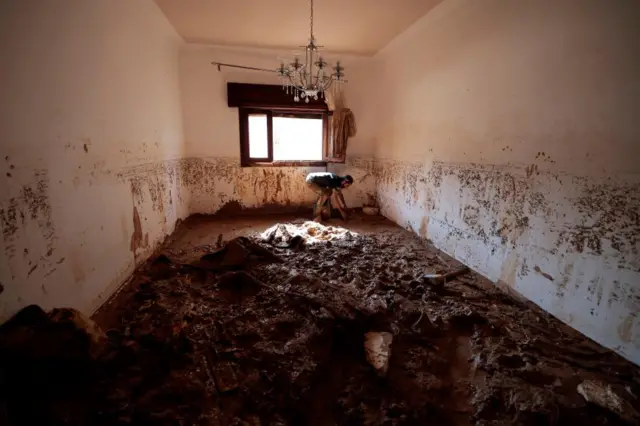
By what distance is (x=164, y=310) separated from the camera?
7.43 ft

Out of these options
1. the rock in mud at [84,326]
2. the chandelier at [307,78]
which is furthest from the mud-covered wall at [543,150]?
the rock in mud at [84,326]

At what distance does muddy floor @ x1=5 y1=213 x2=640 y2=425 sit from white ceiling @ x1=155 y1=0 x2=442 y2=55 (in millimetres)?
2876

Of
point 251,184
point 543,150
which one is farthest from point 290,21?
point 543,150

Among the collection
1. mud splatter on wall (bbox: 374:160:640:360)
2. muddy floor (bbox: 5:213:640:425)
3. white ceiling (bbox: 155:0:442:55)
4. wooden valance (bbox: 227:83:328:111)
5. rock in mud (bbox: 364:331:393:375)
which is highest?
white ceiling (bbox: 155:0:442:55)

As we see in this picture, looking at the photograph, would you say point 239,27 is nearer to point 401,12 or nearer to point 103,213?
point 401,12

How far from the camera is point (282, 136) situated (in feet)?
18.0

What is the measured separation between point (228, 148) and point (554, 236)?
4.61m

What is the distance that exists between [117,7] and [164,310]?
2.57 meters

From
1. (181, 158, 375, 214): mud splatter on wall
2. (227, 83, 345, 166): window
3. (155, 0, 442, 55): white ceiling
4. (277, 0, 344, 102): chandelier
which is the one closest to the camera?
(155, 0, 442, 55): white ceiling

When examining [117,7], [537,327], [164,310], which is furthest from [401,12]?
[164,310]

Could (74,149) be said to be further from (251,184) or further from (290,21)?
(251,184)

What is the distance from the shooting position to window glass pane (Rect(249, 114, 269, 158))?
208 inches

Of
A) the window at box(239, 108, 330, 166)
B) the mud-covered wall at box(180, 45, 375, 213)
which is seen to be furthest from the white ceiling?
the window at box(239, 108, 330, 166)

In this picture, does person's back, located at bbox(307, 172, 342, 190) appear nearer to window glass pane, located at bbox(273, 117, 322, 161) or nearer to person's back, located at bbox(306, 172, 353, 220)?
person's back, located at bbox(306, 172, 353, 220)
